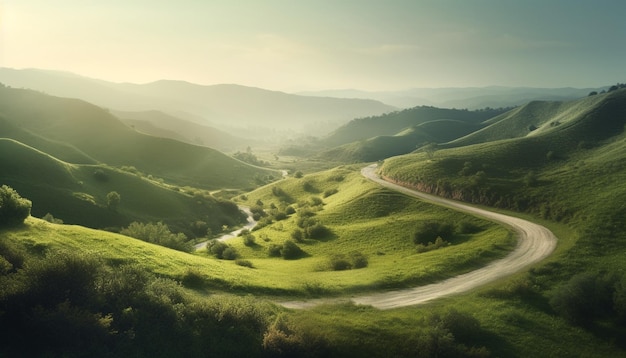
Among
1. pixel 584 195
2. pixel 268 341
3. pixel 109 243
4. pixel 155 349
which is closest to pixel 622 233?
pixel 584 195

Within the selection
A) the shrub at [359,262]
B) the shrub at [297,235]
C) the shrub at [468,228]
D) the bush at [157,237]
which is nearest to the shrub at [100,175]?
the bush at [157,237]

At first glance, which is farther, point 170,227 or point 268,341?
point 170,227

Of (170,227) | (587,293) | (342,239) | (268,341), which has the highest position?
(587,293)

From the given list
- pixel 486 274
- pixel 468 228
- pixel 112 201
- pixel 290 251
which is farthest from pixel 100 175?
pixel 486 274

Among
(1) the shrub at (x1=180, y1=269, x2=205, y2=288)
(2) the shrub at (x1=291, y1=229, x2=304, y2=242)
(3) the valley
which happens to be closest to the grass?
(3) the valley

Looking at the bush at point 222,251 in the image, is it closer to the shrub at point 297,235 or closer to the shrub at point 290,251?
the shrub at point 290,251

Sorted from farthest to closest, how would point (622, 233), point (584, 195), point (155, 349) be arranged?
1. point (584, 195)
2. point (622, 233)
3. point (155, 349)

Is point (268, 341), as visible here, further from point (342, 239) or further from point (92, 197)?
point (92, 197)

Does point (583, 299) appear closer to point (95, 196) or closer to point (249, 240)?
point (249, 240)
